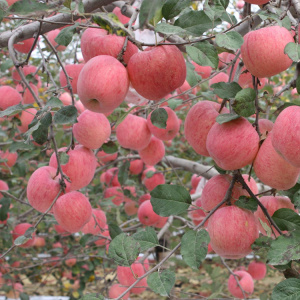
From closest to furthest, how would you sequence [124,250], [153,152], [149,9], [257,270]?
[149,9], [124,250], [153,152], [257,270]

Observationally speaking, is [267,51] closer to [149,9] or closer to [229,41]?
[229,41]

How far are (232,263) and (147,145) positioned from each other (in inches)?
116

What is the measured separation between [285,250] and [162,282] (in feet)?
0.67

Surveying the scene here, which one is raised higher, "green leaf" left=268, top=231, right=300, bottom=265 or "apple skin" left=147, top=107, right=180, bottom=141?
"green leaf" left=268, top=231, right=300, bottom=265

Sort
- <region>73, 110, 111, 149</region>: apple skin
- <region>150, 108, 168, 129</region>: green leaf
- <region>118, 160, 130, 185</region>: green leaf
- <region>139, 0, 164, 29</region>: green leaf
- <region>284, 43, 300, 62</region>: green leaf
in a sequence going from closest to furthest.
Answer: <region>139, 0, 164, 29</region>: green leaf → <region>284, 43, 300, 62</region>: green leaf → <region>150, 108, 168, 129</region>: green leaf → <region>73, 110, 111, 149</region>: apple skin → <region>118, 160, 130, 185</region>: green leaf

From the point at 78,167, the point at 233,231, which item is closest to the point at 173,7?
the point at 233,231

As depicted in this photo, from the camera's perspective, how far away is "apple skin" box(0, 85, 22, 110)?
1.30m

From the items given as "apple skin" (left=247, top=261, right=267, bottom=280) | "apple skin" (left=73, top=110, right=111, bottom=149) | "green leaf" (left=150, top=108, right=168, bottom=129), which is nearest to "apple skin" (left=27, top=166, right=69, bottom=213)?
"apple skin" (left=73, top=110, right=111, bottom=149)

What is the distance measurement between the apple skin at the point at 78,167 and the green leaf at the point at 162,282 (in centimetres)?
44

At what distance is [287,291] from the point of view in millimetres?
540

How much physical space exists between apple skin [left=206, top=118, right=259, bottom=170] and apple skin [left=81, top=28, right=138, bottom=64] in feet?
0.75

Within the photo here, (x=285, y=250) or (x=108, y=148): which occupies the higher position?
(x=285, y=250)

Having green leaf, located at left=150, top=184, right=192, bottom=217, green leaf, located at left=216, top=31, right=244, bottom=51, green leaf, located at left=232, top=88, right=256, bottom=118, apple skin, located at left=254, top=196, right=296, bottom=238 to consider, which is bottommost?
apple skin, located at left=254, top=196, right=296, bottom=238

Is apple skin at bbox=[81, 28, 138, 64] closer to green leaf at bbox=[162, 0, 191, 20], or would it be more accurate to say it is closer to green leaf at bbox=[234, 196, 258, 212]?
green leaf at bbox=[162, 0, 191, 20]
